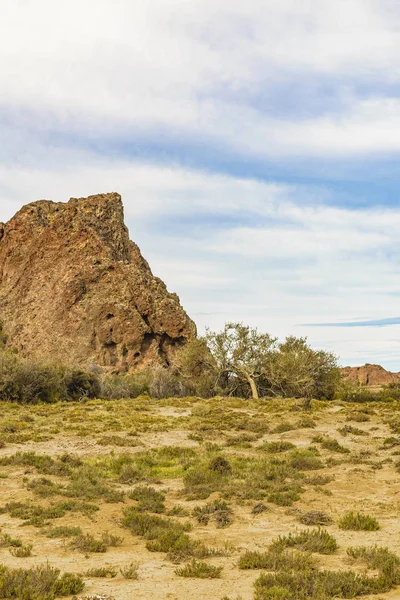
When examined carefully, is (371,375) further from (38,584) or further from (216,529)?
(38,584)

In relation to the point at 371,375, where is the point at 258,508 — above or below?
below

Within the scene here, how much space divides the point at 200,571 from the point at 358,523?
4164 mm

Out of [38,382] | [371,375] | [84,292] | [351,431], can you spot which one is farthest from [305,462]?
[371,375]

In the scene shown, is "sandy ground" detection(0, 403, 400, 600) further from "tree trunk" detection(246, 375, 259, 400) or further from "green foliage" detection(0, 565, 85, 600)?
"tree trunk" detection(246, 375, 259, 400)

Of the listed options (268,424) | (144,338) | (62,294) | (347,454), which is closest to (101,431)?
(268,424)

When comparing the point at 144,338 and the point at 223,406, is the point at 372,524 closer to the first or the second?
the point at 223,406

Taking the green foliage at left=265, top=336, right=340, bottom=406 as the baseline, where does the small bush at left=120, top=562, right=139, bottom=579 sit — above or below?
below

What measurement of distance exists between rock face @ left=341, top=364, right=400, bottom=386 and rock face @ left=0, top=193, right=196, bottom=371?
4648 cm

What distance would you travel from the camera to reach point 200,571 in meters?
8.48

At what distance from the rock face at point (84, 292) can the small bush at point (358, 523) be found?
166ft

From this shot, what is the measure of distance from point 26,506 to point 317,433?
15.3m

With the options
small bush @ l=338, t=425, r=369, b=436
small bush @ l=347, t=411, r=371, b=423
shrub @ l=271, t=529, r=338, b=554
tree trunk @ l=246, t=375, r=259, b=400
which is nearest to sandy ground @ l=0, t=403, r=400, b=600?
shrub @ l=271, t=529, r=338, b=554

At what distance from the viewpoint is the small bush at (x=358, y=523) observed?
433 inches

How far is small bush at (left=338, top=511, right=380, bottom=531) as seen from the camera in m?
11.0
